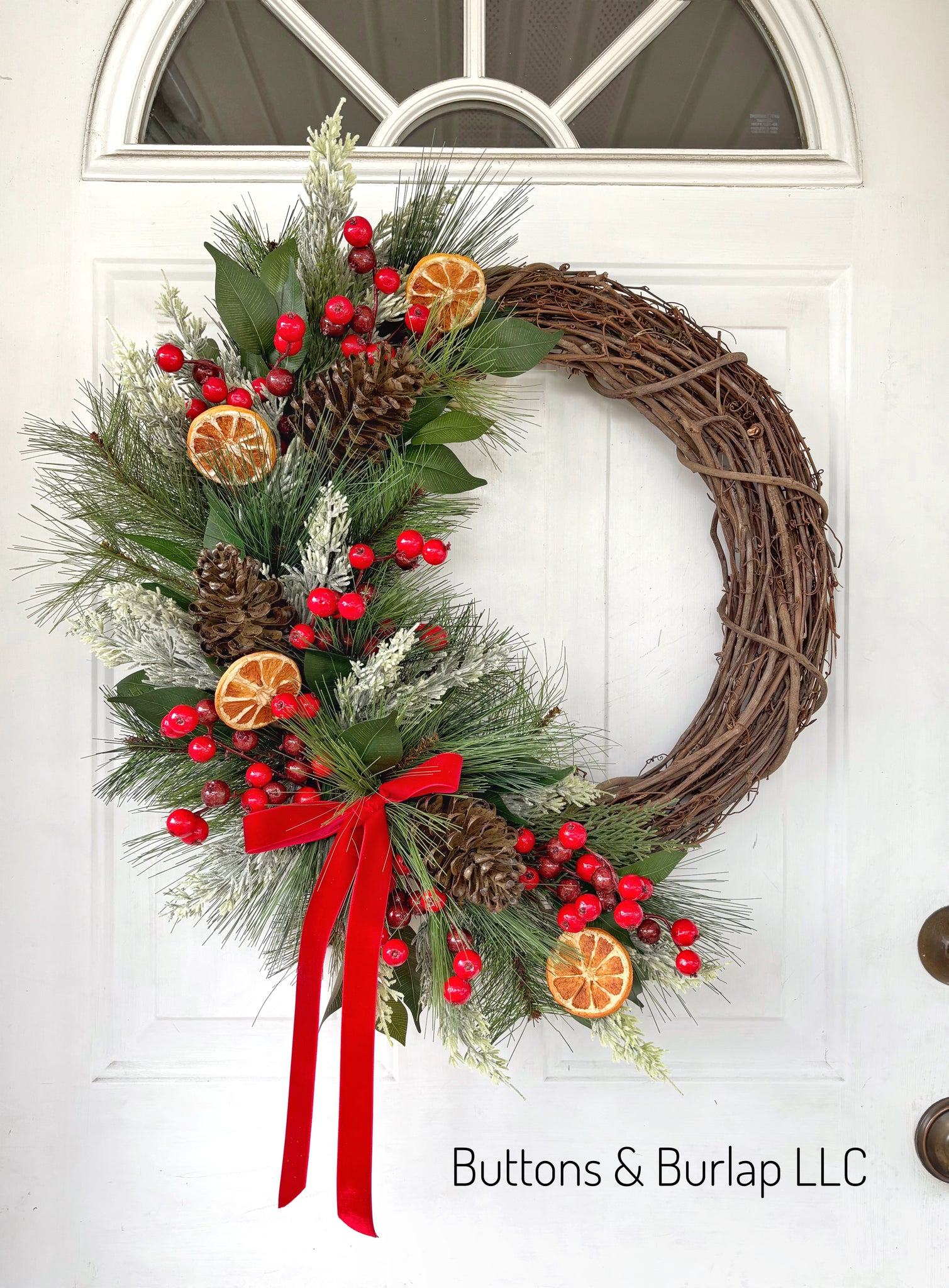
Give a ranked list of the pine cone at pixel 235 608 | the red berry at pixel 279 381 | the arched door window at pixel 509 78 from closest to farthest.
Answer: the pine cone at pixel 235 608, the red berry at pixel 279 381, the arched door window at pixel 509 78

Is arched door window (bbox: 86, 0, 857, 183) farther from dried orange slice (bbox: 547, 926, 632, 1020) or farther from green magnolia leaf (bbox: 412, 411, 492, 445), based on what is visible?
dried orange slice (bbox: 547, 926, 632, 1020)

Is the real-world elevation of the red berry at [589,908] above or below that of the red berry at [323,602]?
below

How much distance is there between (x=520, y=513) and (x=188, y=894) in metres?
0.54

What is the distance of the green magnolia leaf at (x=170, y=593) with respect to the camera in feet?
2.27

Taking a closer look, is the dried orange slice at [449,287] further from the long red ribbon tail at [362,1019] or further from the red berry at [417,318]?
the long red ribbon tail at [362,1019]

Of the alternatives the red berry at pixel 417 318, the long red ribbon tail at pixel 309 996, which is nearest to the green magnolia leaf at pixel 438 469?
the red berry at pixel 417 318

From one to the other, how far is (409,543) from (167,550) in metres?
0.22

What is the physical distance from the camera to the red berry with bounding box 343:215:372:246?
28.1 inches

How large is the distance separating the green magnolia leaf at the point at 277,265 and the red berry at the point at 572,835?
54 centimetres

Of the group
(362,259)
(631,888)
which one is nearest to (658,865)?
(631,888)

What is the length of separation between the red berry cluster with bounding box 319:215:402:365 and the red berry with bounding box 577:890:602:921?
1.69 ft

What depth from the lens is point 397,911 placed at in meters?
0.73

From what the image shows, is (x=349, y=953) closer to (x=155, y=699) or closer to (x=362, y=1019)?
(x=362, y=1019)

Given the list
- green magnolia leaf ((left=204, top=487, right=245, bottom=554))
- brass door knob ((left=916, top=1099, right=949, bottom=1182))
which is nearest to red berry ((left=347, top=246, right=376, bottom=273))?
green magnolia leaf ((left=204, top=487, right=245, bottom=554))
